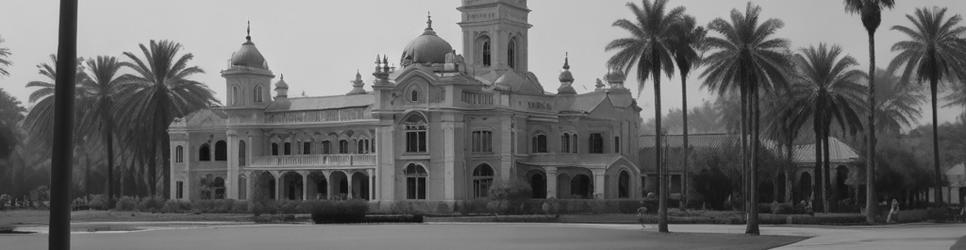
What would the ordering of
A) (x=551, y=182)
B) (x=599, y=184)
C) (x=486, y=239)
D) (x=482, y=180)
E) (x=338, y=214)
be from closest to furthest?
(x=486, y=239) < (x=338, y=214) < (x=599, y=184) < (x=551, y=182) < (x=482, y=180)

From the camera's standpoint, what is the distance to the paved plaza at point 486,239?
36969 mm

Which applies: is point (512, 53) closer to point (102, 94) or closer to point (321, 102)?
point (321, 102)

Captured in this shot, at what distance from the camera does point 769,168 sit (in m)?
82.4

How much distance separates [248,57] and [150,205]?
1302cm

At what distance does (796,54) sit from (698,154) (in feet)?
68.3

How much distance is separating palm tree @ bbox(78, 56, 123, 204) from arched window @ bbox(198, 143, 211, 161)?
6942 mm

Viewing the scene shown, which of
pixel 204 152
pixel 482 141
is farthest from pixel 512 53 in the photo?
pixel 204 152

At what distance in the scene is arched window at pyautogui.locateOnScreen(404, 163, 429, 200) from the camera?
82500 mm

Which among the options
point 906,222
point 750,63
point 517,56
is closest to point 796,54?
point 906,222

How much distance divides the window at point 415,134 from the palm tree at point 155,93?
1827cm

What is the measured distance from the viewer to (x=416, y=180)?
82562 millimetres

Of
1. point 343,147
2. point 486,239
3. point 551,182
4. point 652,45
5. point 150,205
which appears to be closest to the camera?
point 486,239

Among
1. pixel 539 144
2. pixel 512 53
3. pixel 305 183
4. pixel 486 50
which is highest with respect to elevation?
pixel 486 50

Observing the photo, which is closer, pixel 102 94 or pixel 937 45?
pixel 937 45
